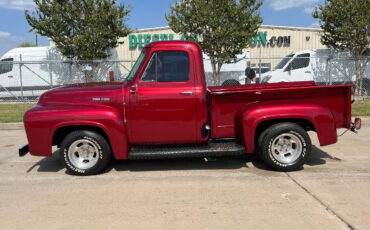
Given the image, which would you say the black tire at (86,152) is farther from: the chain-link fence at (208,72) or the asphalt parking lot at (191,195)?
the chain-link fence at (208,72)

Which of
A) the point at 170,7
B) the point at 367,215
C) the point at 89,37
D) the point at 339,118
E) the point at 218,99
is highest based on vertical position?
the point at 170,7

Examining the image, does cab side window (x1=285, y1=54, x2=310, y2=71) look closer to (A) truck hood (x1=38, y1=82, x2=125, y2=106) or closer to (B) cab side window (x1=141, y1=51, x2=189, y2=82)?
(B) cab side window (x1=141, y1=51, x2=189, y2=82)

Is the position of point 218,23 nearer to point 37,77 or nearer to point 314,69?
point 314,69

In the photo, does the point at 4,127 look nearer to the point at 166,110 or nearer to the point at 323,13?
the point at 166,110

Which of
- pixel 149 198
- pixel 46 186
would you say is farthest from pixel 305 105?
pixel 46 186

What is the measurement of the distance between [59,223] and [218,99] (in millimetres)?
2822

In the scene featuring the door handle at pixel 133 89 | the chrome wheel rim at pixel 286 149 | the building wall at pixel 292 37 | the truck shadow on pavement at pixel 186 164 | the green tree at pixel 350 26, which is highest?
the building wall at pixel 292 37

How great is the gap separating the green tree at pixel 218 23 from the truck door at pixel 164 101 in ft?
32.2

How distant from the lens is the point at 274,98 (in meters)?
4.83

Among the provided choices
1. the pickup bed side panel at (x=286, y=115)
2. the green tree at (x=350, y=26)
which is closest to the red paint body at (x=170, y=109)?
the pickup bed side panel at (x=286, y=115)

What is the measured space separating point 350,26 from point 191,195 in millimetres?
13882

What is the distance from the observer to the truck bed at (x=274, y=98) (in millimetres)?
4770

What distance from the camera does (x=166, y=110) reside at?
186 inches

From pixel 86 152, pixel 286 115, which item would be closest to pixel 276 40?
pixel 286 115
